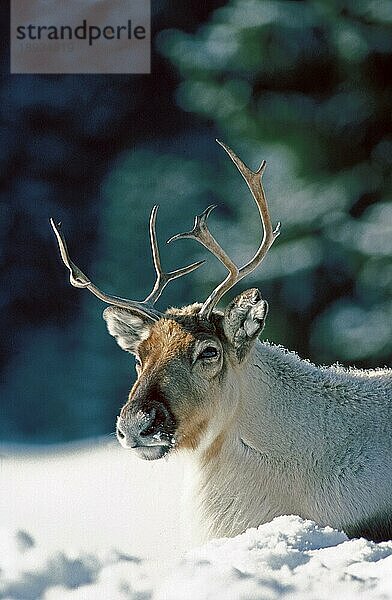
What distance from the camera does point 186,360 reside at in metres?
3.27

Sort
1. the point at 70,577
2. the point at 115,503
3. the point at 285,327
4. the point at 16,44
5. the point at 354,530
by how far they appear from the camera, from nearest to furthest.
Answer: the point at 70,577
the point at 354,530
the point at 115,503
the point at 16,44
the point at 285,327

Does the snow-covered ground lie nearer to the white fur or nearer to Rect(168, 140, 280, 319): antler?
the white fur

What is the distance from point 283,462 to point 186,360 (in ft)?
1.53

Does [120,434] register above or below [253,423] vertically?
above

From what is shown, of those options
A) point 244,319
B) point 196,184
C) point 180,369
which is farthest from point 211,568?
point 196,184

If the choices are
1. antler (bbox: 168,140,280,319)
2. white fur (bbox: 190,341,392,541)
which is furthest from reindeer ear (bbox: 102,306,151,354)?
white fur (bbox: 190,341,392,541)

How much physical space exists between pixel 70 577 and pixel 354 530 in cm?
99

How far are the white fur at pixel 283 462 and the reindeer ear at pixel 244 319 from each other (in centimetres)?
8

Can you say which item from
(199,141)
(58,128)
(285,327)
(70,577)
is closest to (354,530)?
(70,577)

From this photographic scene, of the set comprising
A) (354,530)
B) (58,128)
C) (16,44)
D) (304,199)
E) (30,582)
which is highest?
(16,44)

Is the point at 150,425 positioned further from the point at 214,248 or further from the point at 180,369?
the point at 214,248

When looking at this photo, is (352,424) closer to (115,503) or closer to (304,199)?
(115,503)

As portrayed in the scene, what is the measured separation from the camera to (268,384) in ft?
11.3

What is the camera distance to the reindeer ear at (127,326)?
11.3 feet
